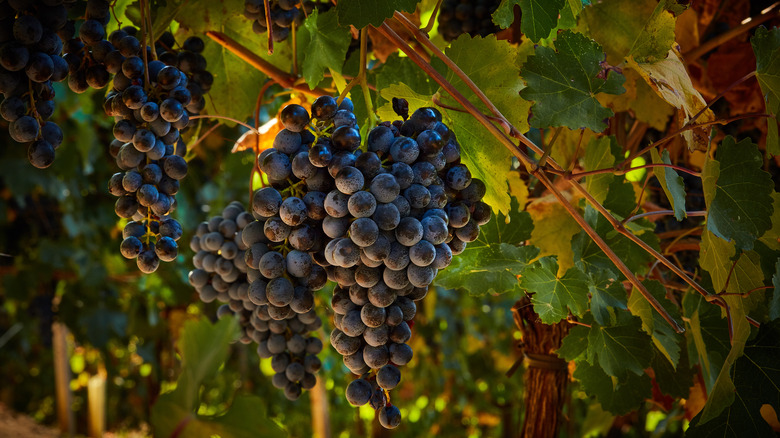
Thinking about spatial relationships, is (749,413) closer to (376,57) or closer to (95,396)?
(376,57)

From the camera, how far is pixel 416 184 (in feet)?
2.02

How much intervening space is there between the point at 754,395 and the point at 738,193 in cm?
28

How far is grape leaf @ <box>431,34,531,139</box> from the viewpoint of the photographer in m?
0.79

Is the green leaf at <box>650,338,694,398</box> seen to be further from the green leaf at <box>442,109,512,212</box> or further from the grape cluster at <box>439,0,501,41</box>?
the grape cluster at <box>439,0,501,41</box>

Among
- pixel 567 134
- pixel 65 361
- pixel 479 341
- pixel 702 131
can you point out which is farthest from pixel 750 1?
pixel 65 361

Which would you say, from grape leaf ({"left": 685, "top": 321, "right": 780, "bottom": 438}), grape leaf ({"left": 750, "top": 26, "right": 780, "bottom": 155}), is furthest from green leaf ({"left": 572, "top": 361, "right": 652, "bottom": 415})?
grape leaf ({"left": 750, "top": 26, "right": 780, "bottom": 155})

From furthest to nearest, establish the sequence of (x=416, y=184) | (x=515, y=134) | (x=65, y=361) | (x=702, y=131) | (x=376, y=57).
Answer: (x=65, y=361) < (x=376, y=57) < (x=702, y=131) < (x=515, y=134) < (x=416, y=184)

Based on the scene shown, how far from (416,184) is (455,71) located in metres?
0.23

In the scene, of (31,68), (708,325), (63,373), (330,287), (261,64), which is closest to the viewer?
(31,68)

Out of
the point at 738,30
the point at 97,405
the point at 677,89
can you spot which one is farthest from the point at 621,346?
the point at 97,405

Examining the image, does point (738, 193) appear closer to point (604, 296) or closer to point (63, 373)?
point (604, 296)

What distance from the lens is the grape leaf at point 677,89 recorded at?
0.77 metres

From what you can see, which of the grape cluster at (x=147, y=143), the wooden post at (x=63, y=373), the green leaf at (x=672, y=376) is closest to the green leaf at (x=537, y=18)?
the grape cluster at (x=147, y=143)

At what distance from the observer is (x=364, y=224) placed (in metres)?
0.57
